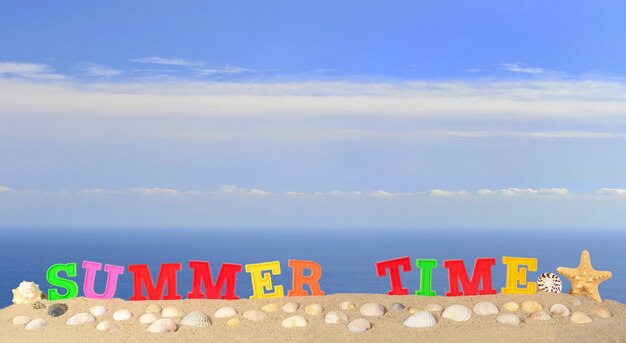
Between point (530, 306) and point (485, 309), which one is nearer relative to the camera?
point (485, 309)

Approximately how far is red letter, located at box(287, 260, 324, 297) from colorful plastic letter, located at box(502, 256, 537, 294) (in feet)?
10.6

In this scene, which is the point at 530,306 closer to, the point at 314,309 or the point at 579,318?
the point at 579,318

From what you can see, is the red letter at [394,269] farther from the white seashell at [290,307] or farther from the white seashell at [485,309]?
the white seashell at [290,307]

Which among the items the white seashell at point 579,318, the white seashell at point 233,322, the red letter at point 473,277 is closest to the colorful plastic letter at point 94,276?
the white seashell at point 233,322

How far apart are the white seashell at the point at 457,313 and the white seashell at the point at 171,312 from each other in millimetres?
4263

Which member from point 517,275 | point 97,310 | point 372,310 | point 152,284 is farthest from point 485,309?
point 97,310

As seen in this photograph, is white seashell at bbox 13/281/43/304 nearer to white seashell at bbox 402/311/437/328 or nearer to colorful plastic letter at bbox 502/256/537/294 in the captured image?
white seashell at bbox 402/311/437/328

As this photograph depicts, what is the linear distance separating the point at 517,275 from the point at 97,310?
7.17m

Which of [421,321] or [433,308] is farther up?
[433,308]

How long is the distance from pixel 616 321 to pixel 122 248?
8916cm

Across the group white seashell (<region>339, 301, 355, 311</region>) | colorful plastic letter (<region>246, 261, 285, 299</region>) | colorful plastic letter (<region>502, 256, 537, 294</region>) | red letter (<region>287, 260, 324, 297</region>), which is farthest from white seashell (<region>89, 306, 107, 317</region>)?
colorful plastic letter (<region>502, 256, 537, 294</region>)

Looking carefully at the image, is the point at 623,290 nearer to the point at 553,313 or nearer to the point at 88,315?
the point at 553,313

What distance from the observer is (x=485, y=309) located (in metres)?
12.5

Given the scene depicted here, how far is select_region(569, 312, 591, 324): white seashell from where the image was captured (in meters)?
12.2
